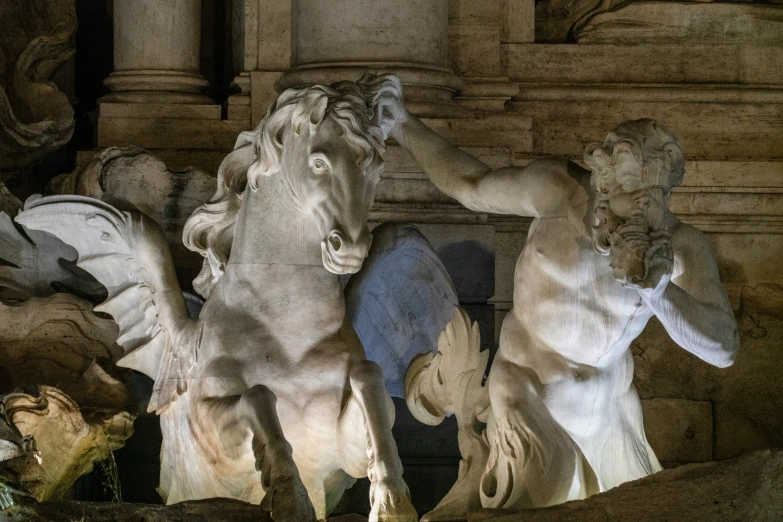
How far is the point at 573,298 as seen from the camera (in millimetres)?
6629

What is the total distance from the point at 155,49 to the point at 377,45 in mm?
1173

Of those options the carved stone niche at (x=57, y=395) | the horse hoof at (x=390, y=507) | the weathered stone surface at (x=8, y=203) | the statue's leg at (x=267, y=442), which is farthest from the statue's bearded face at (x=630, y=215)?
the weathered stone surface at (x=8, y=203)

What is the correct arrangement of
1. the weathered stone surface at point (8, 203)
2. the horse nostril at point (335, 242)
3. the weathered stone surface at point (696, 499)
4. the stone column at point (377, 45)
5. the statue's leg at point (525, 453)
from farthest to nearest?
the stone column at point (377, 45) → the weathered stone surface at point (8, 203) → the statue's leg at point (525, 453) → the horse nostril at point (335, 242) → the weathered stone surface at point (696, 499)

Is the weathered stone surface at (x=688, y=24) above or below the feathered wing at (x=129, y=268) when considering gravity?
above

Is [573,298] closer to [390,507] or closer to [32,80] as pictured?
[390,507]

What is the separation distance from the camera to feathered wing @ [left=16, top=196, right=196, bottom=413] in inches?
287

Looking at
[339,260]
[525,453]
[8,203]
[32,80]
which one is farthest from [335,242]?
[32,80]

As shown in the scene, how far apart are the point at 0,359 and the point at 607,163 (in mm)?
2946

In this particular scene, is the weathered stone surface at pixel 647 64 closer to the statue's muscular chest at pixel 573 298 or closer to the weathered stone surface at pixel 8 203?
the weathered stone surface at pixel 8 203

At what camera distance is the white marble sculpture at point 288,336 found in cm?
638

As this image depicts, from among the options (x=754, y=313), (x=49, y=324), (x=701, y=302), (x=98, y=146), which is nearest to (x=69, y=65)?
(x=98, y=146)

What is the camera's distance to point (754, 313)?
8.73 metres

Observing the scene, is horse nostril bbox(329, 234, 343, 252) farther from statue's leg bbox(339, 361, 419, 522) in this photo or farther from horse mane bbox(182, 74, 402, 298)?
statue's leg bbox(339, 361, 419, 522)

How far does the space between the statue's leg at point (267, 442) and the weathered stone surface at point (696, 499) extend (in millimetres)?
605
